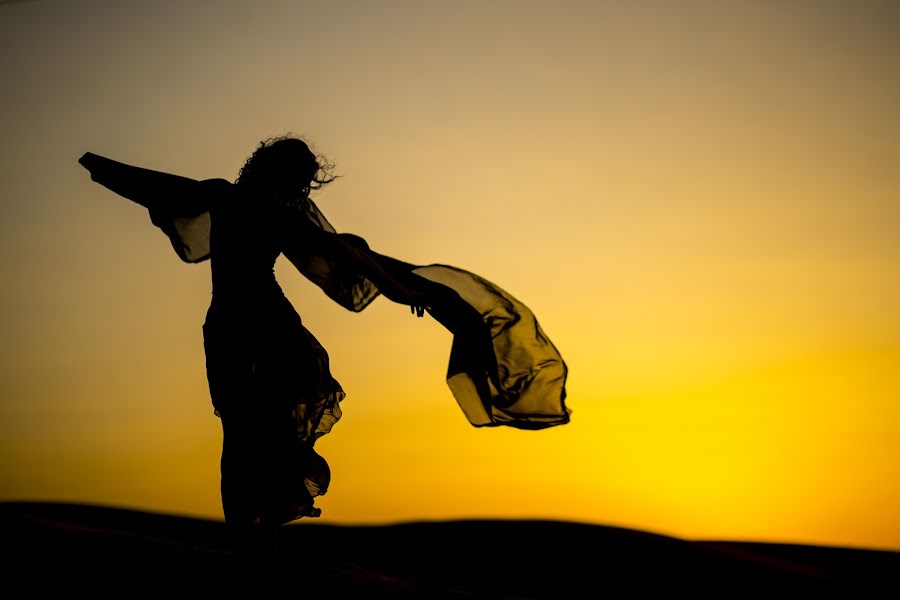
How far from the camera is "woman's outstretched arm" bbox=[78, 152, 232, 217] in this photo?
11.6 feet

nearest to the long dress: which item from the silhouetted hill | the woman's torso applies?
the woman's torso

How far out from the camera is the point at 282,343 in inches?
141

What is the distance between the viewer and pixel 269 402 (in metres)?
3.53

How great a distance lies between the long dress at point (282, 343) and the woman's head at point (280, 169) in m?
0.09

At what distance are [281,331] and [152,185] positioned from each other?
867 mm

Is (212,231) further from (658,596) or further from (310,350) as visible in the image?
(658,596)

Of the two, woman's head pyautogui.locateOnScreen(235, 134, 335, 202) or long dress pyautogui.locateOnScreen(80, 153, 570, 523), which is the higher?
woman's head pyautogui.locateOnScreen(235, 134, 335, 202)

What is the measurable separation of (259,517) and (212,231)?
124 centimetres

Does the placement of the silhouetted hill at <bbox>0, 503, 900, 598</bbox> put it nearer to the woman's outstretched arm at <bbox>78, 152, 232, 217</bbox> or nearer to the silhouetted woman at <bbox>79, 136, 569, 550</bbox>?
the silhouetted woman at <bbox>79, 136, 569, 550</bbox>

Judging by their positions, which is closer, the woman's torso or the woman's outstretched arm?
the woman's torso

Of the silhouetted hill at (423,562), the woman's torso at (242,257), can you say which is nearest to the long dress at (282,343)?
the woman's torso at (242,257)

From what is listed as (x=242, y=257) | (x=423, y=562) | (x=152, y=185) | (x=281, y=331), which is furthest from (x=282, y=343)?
(x=423, y=562)

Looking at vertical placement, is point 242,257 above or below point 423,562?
above

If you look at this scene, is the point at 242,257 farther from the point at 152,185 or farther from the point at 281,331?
the point at 152,185
